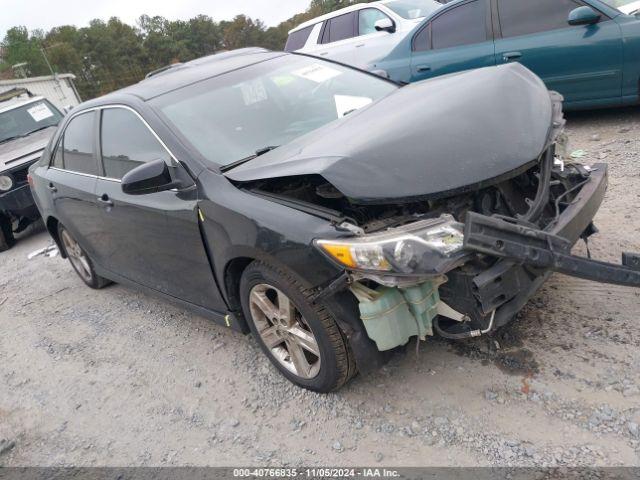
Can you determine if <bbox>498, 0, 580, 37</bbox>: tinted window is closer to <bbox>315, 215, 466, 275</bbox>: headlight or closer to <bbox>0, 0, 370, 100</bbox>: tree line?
<bbox>315, 215, 466, 275</bbox>: headlight

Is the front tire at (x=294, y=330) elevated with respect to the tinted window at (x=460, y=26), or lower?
lower

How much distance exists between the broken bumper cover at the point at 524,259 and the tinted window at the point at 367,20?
758 cm

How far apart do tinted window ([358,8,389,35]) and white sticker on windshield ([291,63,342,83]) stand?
5.75m

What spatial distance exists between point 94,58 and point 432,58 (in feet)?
180

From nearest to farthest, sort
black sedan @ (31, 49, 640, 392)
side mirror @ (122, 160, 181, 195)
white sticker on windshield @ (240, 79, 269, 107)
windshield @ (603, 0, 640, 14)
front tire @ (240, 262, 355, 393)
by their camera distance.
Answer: black sedan @ (31, 49, 640, 392) < front tire @ (240, 262, 355, 393) < side mirror @ (122, 160, 181, 195) < white sticker on windshield @ (240, 79, 269, 107) < windshield @ (603, 0, 640, 14)

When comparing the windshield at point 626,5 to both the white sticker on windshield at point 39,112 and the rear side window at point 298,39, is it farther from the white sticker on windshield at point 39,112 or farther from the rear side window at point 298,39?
the white sticker on windshield at point 39,112

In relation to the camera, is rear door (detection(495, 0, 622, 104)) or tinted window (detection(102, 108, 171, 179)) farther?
rear door (detection(495, 0, 622, 104))

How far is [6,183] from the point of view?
7.06 meters

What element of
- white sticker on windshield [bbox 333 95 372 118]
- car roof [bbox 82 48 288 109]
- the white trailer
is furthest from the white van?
the white trailer

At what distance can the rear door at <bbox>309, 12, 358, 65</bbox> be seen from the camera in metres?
9.45

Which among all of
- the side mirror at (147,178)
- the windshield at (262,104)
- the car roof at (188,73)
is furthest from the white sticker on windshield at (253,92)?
the side mirror at (147,178)

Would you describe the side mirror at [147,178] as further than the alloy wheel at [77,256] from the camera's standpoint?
No

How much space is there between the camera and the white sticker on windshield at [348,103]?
3.63 metres

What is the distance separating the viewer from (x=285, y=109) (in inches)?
140
